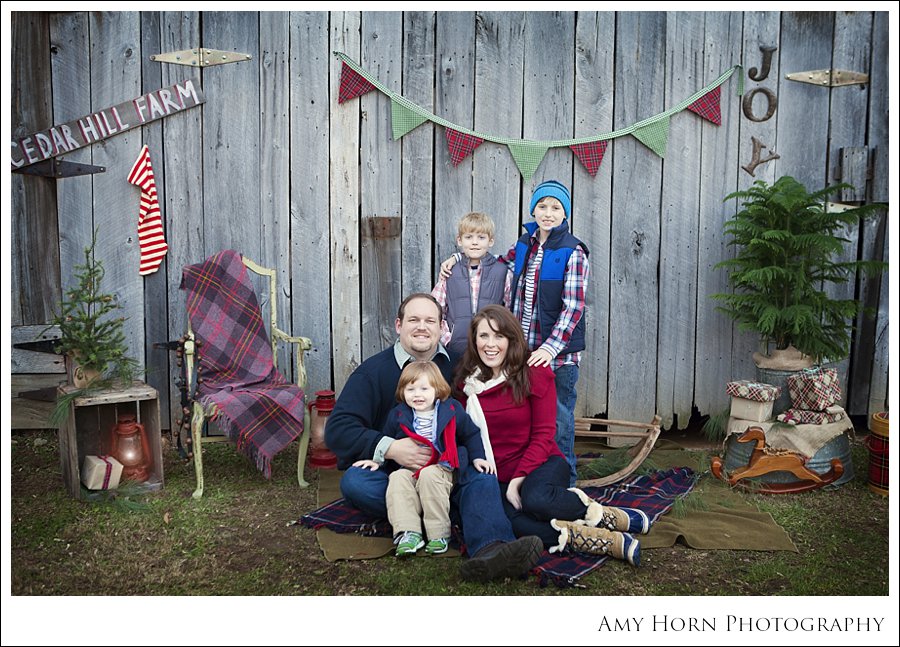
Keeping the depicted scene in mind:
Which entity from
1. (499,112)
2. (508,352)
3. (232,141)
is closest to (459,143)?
(499,112)

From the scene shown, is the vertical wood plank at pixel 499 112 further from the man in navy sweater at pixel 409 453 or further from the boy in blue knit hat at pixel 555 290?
the man in navy sweater at pixel 409 453

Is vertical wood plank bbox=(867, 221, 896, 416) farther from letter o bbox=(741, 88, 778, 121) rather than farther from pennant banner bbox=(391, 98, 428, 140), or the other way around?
pennant banner bbox=(391, 98, 428, 140)

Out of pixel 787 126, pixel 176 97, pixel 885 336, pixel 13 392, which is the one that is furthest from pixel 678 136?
pixel 13 392

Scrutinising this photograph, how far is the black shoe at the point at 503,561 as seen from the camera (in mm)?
3033

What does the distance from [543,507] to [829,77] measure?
11.0ft

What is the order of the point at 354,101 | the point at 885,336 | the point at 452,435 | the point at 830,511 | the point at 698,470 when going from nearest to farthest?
the point at 452,435 → the point at 830,511 → the point at 698,470 → the point at 354,101 → the point at 885,336

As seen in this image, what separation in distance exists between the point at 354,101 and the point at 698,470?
2914 millimetres

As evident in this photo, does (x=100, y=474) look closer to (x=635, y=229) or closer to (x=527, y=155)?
(x=527, y=155)

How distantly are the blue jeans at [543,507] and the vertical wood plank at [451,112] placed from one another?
1.85 m

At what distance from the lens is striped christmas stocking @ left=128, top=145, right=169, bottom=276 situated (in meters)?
4.74

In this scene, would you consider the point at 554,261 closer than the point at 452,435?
No

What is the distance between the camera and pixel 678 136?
494cm

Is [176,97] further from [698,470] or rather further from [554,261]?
[698,470]

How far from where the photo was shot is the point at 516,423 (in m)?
A: 3.61
